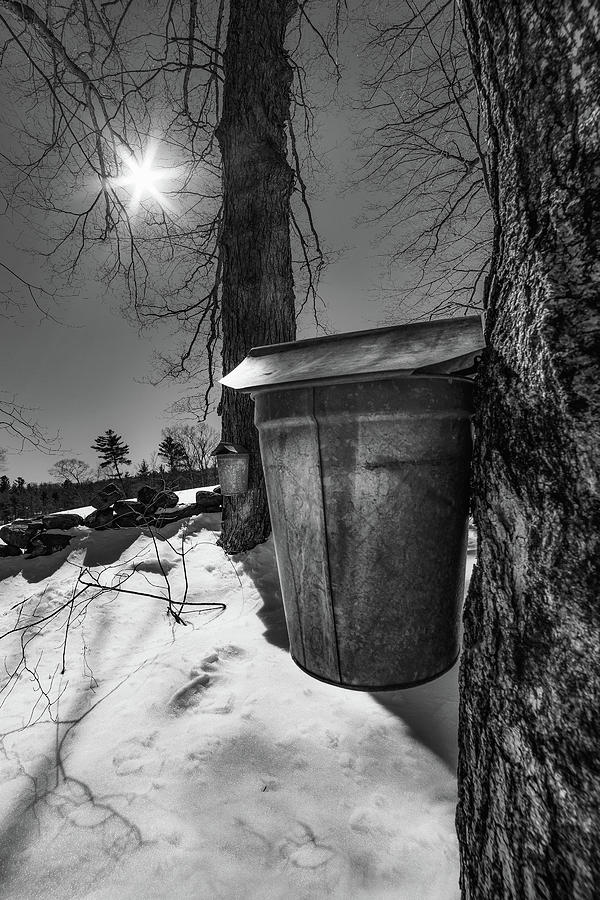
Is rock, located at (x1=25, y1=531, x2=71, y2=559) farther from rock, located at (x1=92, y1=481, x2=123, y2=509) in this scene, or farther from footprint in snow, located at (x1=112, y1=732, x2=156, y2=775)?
footprint in snow, located at (x1=112, y1=732, x2=156, y2=775)

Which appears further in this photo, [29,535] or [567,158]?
[29,535]

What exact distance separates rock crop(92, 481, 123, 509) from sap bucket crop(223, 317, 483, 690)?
12.2 ft

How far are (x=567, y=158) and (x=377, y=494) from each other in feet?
2.44

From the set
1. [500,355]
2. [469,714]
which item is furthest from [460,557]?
[500,355]

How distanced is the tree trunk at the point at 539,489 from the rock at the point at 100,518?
3.93 meters

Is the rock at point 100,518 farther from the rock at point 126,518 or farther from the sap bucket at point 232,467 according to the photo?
the sap bucket at point 232,467

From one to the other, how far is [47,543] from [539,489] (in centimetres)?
404

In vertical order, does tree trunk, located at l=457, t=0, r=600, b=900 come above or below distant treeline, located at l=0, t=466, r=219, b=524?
A: above

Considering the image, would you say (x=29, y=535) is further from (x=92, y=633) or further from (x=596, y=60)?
(x=596, y=60)

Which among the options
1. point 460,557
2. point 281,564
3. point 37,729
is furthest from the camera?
point 37,729

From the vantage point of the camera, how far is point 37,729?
144cm

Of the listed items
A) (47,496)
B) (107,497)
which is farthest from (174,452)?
(107,497)

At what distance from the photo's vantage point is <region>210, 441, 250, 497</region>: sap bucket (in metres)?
3.03

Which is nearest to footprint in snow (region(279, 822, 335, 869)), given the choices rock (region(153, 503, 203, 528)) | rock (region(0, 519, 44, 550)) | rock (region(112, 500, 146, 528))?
rock (region(153, 503, 203, 528))
